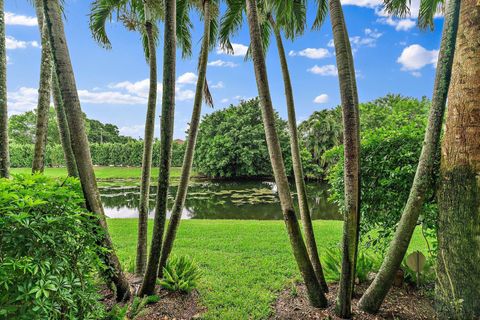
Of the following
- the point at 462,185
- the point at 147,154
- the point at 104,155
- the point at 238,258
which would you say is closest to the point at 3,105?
the point at 147,154

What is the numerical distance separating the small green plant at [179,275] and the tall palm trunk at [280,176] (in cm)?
143

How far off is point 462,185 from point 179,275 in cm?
312

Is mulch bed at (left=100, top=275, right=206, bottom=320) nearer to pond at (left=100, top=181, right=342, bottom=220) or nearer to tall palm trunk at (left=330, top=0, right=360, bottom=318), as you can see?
tall palm trunk at (left=330, top=0, right=360, bottom=318)

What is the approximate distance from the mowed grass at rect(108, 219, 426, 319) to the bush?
4.99ft

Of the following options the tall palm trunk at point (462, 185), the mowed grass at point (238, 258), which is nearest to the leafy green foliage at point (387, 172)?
the tall palm trunk at point (462, 185)

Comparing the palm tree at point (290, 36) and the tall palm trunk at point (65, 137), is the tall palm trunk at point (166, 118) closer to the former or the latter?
the tall palm trunk at point (65, 137)

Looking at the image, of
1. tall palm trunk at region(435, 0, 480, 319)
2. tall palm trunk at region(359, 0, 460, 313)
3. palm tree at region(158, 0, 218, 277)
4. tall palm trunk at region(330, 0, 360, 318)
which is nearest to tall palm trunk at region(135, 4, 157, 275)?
palm tree at region(158, 0, 218, 277)

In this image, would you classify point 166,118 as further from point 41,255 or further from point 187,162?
point 41,255

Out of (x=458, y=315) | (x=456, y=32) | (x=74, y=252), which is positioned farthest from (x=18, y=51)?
(x=458, y=315)

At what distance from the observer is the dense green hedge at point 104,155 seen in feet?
105

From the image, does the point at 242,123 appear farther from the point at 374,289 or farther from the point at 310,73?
the point at 374,289

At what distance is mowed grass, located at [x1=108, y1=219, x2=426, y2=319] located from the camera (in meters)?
3.29

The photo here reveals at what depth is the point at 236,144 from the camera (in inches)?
906

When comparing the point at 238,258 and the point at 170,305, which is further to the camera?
the point at 238,258
